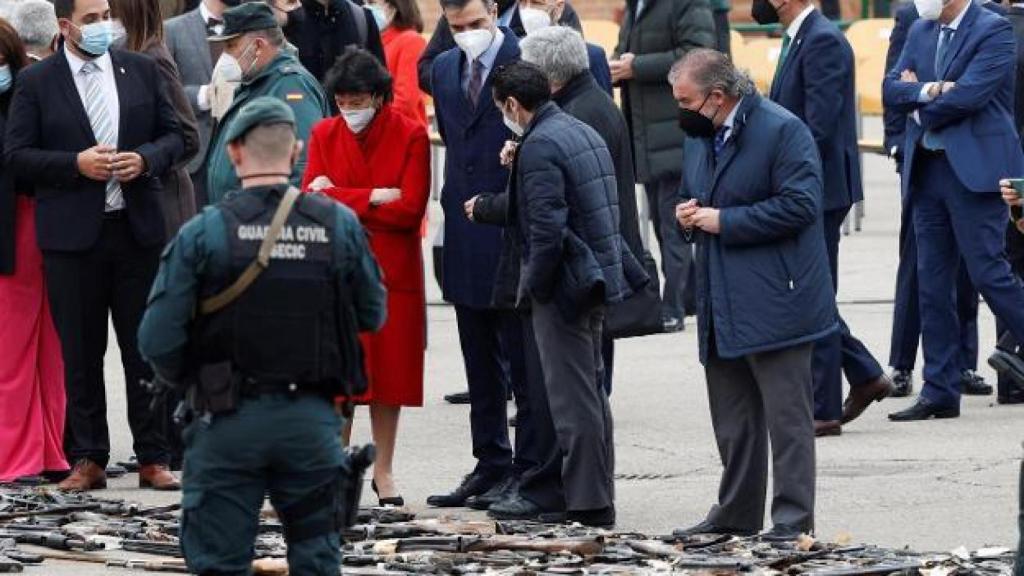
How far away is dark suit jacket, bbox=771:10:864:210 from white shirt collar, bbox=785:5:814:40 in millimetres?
18

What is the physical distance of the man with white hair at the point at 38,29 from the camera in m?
11.9

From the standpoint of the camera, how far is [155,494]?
11.2 meters

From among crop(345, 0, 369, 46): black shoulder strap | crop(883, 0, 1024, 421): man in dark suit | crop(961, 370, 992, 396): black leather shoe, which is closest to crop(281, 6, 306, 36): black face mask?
crop(345, 0, 369, 46): black shoulder strap

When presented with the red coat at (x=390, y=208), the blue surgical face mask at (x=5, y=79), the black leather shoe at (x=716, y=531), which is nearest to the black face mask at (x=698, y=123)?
the red coat at (x=390, y=208)

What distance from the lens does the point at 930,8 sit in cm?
1266

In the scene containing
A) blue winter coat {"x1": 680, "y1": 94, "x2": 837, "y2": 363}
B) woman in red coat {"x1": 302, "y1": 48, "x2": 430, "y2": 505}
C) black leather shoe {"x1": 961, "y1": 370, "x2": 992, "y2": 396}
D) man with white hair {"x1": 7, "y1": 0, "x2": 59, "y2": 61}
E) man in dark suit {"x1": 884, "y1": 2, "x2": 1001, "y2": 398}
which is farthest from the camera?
black leather shoe {"x1": 961, "y1": 370, "x2": 992, "y2": 396}

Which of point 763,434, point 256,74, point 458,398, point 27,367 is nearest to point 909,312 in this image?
point 458,398

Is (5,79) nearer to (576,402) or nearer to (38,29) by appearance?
(38,29)

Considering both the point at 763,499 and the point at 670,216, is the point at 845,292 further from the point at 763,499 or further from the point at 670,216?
the point at 763,499

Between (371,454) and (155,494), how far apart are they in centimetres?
382

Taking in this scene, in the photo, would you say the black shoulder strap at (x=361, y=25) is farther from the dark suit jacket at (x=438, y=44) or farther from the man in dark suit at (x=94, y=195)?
the man in dark suit at (x=94, y=195)

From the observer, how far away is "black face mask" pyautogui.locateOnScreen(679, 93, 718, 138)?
9.89 meters

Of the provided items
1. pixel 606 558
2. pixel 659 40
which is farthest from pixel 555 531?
pixel 659 40

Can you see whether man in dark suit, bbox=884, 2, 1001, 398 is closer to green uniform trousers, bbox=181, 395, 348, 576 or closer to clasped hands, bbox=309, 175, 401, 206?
clasped hands, bbox=309, 175, 401, 206
